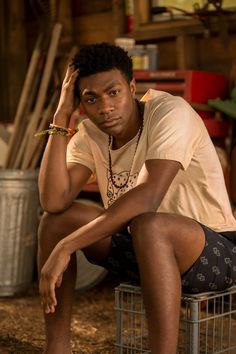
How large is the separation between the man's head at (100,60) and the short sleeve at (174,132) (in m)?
0.21

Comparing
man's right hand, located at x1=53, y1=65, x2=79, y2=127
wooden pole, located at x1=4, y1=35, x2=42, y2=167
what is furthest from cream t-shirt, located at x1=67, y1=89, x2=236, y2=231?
wooden pole, located at x1=4, y1=35, x2=42, y2=167

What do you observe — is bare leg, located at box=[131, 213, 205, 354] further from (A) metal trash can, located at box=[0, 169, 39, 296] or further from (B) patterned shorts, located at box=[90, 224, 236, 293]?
(A) metal trash can, located at box=[0, 169, 39, 296]

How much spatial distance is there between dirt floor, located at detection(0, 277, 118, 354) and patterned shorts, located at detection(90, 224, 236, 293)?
1.00m

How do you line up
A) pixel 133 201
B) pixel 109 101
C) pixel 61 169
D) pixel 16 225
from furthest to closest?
1. pixel 16 225
2. pixel 61 169
3. pixel 109 101
4. pixel 133 201

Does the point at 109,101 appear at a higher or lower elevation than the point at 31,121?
higher

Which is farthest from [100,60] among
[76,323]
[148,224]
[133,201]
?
[76,323]

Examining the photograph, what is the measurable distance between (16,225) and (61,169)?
6.45ft

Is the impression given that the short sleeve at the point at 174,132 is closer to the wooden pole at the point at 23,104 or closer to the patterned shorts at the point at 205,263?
the patterned shorts at the point at 205,263

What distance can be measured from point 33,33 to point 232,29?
1.92 metres

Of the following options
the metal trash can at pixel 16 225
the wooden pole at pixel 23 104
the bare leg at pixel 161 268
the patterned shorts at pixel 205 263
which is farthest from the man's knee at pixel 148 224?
the wooden pole at pixel 23 104

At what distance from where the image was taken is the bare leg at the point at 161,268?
2242 mm

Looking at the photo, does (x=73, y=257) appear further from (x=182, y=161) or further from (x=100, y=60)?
(x=100, y=60)

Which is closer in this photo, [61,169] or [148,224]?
[148,224]

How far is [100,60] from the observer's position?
2.68 metres
